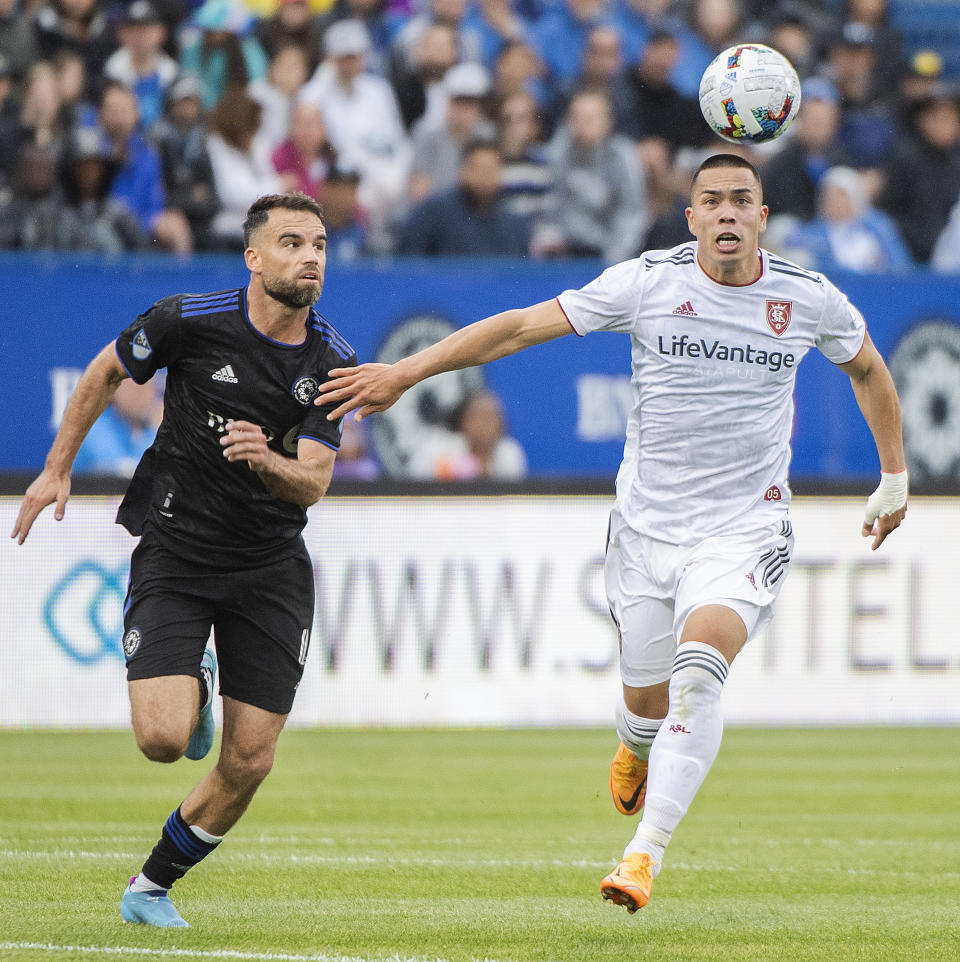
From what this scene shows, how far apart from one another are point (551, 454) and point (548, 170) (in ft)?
9.32

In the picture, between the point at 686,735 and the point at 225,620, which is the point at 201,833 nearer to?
the point at 225,620

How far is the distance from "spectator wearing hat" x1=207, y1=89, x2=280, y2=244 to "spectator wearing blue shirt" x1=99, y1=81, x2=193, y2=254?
37 centimetres

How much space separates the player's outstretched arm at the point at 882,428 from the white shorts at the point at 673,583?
1.56 ft

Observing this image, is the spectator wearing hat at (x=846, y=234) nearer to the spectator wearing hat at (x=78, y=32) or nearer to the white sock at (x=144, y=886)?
the spectator wearing hat at (x=78, y=32)

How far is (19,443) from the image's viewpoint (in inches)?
513

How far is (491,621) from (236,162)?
460 centimetres

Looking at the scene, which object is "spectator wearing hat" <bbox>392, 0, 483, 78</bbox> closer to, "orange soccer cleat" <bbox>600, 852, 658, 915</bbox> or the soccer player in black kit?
the soccer player in black kit

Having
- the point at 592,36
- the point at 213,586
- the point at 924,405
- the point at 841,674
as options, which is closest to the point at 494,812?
the point at 213,586

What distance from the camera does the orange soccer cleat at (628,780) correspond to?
7.25 metres

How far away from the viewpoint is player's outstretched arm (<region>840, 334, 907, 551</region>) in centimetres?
671

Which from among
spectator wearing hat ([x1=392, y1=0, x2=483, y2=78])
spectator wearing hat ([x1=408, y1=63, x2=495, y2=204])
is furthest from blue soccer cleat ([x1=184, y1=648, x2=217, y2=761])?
spectator wearing hat ([x1=392, y1=0, x2=483, y2=78])

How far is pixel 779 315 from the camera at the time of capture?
255 inches

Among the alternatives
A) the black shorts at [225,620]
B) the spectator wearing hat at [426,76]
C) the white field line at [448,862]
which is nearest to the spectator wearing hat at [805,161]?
the spectator wearing hat at [426,76]

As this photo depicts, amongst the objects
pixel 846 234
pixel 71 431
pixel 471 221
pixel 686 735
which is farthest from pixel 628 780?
pixel 846 234
